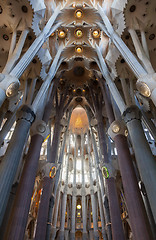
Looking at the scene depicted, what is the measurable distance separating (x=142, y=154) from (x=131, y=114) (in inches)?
95.5

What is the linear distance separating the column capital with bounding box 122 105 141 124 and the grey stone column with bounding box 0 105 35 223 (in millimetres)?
5326

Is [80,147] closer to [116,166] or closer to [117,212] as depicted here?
[116,166]

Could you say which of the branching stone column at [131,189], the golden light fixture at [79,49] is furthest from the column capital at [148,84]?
the golden light fixture at [79,49]

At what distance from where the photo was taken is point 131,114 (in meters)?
8.65

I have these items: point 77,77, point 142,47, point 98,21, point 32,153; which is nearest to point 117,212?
point 32,153

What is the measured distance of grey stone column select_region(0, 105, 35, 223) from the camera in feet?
19.3

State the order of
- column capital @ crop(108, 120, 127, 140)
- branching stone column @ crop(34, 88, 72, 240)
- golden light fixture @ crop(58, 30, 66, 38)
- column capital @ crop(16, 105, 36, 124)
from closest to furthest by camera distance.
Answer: column capital @ crop(16, 105, 36, 124), branching stone column @ crop(34, 88, 72, 240), column capital @ crop(108, 120, 127, 140), golden light fixture @ crop(58, 30, 66, 38)

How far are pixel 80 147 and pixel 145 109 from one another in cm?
1795

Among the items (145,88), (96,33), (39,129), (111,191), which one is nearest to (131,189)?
(111,191)

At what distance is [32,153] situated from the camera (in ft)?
32.6

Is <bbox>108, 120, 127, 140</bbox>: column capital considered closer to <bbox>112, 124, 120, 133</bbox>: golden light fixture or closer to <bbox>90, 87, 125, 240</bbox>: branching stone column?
<bbox>112, 124, 120, 133</bbox>: golden light fixture

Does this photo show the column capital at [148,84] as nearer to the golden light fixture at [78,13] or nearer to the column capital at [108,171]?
the column capital at [108,171]

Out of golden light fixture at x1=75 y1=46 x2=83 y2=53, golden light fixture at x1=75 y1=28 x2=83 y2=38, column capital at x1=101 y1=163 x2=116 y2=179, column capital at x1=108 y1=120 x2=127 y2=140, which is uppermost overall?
golden light fixture at x1=75 y1=28 x2=83 y2=38

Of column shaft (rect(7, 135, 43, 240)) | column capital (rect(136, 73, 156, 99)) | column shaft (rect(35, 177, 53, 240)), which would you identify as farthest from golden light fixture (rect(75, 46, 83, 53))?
column shaft (rect(35, 177, 53, 240))
